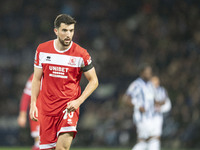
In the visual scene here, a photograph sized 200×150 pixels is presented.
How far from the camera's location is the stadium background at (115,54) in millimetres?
14086

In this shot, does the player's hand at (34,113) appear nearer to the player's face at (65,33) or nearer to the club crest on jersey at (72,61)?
the club crest on jersey at (72,61)

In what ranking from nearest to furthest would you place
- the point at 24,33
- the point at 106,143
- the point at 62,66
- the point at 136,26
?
the point at 62,66 → the point at 106,143 → the point at 136,26 → the point at 24,33

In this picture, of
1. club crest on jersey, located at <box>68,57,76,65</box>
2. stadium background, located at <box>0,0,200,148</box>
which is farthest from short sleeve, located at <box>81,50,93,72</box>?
stadium background, located at <box>0,0,200,148</box>

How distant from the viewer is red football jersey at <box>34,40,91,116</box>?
5965mm

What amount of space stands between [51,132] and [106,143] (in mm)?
8893

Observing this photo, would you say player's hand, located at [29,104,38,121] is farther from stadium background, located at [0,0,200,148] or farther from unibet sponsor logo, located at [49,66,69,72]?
stadium background, located at [0,0,200,148]

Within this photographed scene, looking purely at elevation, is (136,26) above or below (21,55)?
above

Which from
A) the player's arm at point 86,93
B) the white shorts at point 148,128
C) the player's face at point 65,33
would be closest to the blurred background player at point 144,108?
the white shorts at point 148,128

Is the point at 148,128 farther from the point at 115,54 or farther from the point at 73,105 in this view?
the point at 115,54

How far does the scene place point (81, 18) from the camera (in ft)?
63.8

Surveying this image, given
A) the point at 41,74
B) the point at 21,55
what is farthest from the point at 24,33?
the point at 41,74

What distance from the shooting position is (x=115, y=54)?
17234mm

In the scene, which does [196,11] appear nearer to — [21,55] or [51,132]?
[21,55]

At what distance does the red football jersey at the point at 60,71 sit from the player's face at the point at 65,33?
0.66ft
